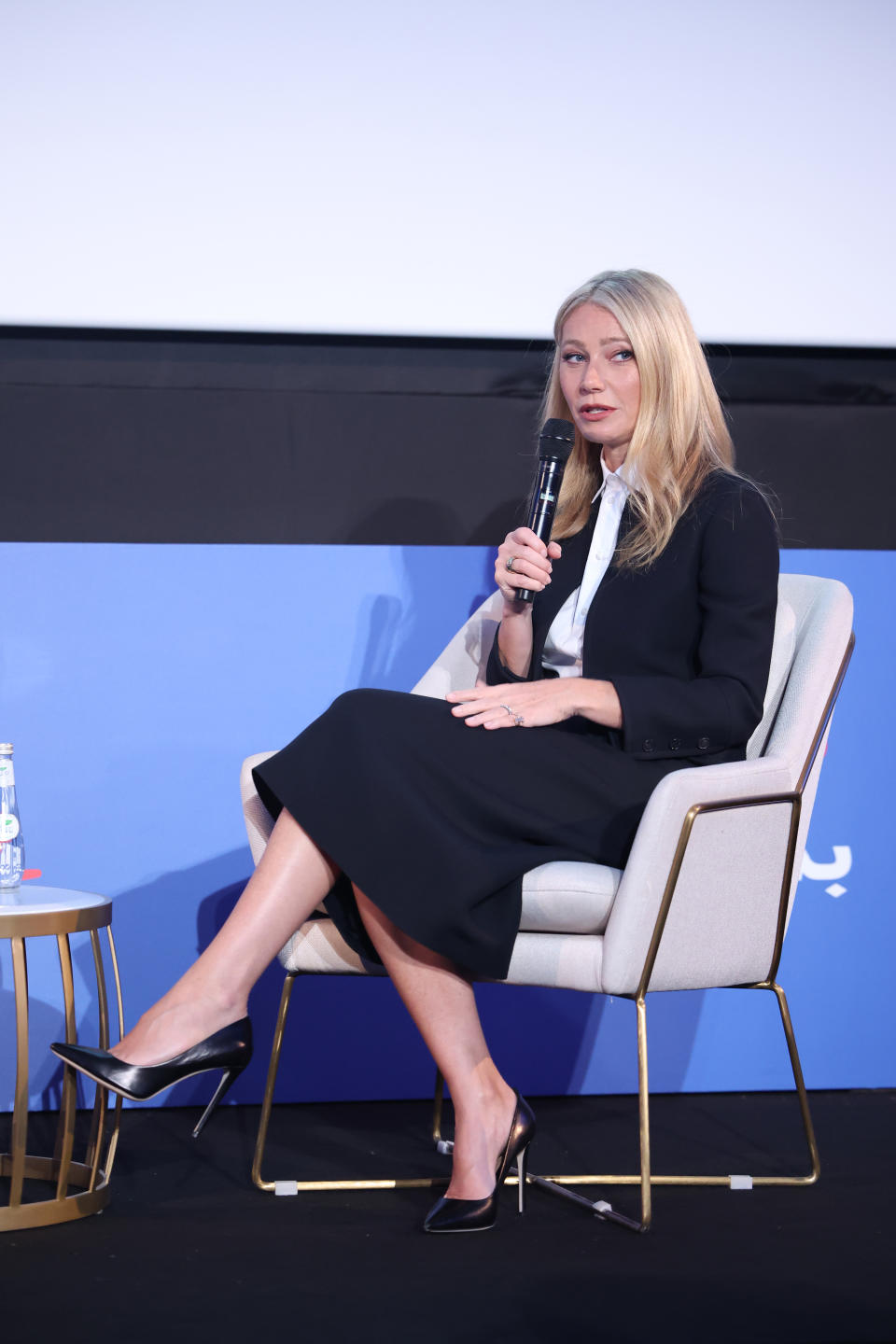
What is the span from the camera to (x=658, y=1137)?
2.42 m

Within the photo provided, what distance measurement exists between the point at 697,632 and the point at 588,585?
0.22 m

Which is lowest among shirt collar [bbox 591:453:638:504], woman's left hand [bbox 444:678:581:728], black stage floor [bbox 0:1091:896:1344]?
black stage floor [bbox 0:1091:896:1344]

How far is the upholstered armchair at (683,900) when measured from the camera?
188 centimetres

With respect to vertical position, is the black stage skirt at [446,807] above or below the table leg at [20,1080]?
above

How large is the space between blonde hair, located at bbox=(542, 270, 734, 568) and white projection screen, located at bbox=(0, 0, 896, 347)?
718mm

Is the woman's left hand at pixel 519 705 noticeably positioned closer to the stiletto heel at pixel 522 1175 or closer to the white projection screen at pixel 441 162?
the stiletto heel at pixel 522 1175

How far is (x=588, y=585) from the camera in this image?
7.55 feet

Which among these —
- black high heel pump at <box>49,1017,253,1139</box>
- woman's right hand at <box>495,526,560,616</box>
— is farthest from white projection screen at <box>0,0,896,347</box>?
black high heel pump at <box>49,1017,253,1139</box>

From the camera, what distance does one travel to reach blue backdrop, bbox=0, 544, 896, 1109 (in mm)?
2658

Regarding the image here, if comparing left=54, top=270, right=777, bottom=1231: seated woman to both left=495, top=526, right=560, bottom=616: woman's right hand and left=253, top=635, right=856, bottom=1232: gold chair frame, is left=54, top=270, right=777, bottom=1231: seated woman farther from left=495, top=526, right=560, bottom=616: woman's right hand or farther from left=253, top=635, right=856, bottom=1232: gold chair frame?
left=253, top=635, right=856, bottom=1232: gold chair frame

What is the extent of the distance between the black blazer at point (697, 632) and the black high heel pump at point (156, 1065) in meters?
0.72

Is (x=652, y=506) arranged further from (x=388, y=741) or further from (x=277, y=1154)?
(x=277, y=1154)

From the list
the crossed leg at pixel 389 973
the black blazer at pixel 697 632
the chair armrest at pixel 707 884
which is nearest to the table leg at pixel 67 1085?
the crossed leg at pixel 389 973

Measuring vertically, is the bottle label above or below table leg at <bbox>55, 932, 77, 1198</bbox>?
above
